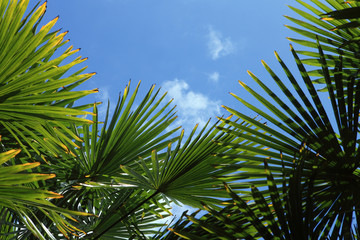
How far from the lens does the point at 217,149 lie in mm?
2330

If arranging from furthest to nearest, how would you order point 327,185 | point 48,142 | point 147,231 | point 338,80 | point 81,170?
point 147,231 < point 81,170 < point 48,142 < point 338,80 < point 327,185

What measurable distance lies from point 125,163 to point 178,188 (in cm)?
47

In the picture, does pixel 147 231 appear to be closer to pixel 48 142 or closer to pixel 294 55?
pixel 48 142

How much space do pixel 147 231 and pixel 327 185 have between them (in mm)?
1837

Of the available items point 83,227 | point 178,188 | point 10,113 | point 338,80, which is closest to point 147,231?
point 83,227

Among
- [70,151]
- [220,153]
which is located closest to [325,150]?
[220,153]

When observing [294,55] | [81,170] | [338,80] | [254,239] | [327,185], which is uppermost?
Result: [294,55]

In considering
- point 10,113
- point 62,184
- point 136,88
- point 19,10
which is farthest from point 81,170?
point 19,10

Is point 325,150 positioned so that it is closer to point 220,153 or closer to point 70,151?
point 220,153

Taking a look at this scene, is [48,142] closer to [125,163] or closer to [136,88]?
[125,163]

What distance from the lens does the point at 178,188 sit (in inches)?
87.7

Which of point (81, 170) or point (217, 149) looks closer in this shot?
point (217, 149)

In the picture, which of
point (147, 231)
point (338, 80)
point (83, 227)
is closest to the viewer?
point (338, 80)

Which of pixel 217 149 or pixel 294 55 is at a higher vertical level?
pixel 294 55
